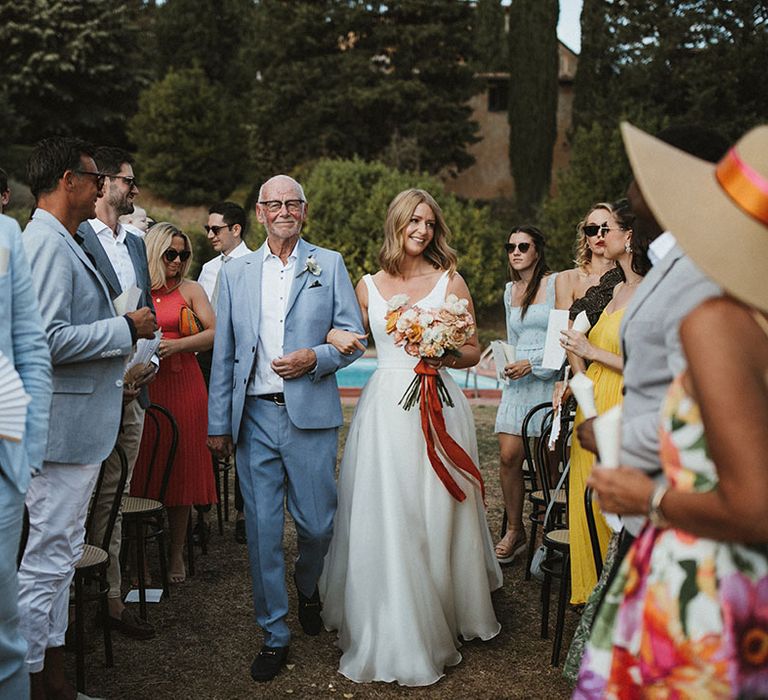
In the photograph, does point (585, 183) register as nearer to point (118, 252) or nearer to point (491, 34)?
point (491, 34)

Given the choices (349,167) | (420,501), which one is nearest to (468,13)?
(349,167)

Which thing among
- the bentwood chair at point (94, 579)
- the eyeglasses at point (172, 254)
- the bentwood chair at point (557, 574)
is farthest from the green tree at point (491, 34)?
the bentwood chair at point (94, 579)

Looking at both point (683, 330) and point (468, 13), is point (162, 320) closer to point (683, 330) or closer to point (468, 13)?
point (683, 330)

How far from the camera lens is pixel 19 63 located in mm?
31422

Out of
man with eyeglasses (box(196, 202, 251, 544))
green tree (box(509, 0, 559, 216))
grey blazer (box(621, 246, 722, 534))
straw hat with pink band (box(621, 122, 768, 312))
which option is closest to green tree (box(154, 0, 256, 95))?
green tree (box(509, 0, 559, 216))

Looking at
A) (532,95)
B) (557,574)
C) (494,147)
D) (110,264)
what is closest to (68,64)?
(532,95)

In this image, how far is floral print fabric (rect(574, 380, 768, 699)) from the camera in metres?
1.74

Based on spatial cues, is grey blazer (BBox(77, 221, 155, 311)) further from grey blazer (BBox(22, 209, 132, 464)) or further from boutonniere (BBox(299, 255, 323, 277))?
boutonniere (BBox(299, 255, 323, 277))

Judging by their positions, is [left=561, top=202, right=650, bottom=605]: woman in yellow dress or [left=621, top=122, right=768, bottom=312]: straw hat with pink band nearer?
[left=621, top=122, right=768, bottom=312]: straw hat with pink band

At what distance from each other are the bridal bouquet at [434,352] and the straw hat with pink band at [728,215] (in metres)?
2.74

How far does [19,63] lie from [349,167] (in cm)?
1627

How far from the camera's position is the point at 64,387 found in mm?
3623

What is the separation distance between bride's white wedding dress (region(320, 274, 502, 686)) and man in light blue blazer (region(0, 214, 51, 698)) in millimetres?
1899

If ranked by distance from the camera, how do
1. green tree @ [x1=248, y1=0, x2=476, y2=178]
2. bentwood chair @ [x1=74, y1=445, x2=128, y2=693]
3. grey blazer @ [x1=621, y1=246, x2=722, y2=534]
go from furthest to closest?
green tree @ [x1=248, y1=0, x2=476, y2=178] < bentwood chair @ [x1=74, y1=445, x2=128, y2=693] < grey blazer @ [x1=621, y1=246, x2=722, y2=534]
